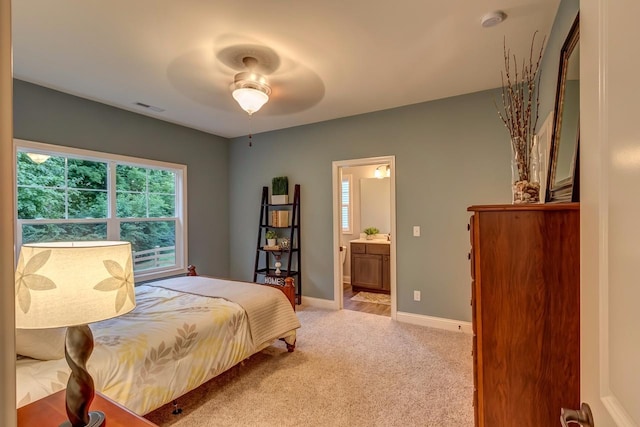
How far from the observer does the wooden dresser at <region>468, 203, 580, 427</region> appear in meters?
1.21

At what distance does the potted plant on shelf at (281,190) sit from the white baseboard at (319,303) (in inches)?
57.1

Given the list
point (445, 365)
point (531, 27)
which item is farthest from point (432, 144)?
point (445, 365)

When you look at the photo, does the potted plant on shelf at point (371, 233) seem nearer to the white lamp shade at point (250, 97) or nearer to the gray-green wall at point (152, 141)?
the gray-green wall at point (152, 141)

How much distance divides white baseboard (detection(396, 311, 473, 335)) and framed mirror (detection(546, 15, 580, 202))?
201 cm

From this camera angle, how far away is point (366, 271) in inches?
208

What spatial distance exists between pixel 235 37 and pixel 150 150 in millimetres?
2447

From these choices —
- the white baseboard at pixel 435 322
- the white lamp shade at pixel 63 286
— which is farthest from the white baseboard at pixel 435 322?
the white lamp shade at pixel 63 286

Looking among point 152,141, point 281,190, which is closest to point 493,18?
point 281,190

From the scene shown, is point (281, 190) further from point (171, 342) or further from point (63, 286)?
point (63, 286)

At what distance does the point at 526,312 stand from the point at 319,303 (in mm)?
3393

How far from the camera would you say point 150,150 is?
407 centimetres

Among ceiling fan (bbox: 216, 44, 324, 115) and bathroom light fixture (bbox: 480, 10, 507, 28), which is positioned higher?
bathroom light fixture (bbox: 480, 10, 507, 28)

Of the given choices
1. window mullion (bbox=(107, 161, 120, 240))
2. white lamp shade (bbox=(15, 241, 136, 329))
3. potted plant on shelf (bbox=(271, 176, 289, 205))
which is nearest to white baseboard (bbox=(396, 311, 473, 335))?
potted plant on shelf (bbox=(271, 176, 289, 205))

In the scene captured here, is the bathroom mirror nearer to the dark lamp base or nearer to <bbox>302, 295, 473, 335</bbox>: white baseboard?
<bbox>302, 295, 473, 335</bbox>: white baseboard
